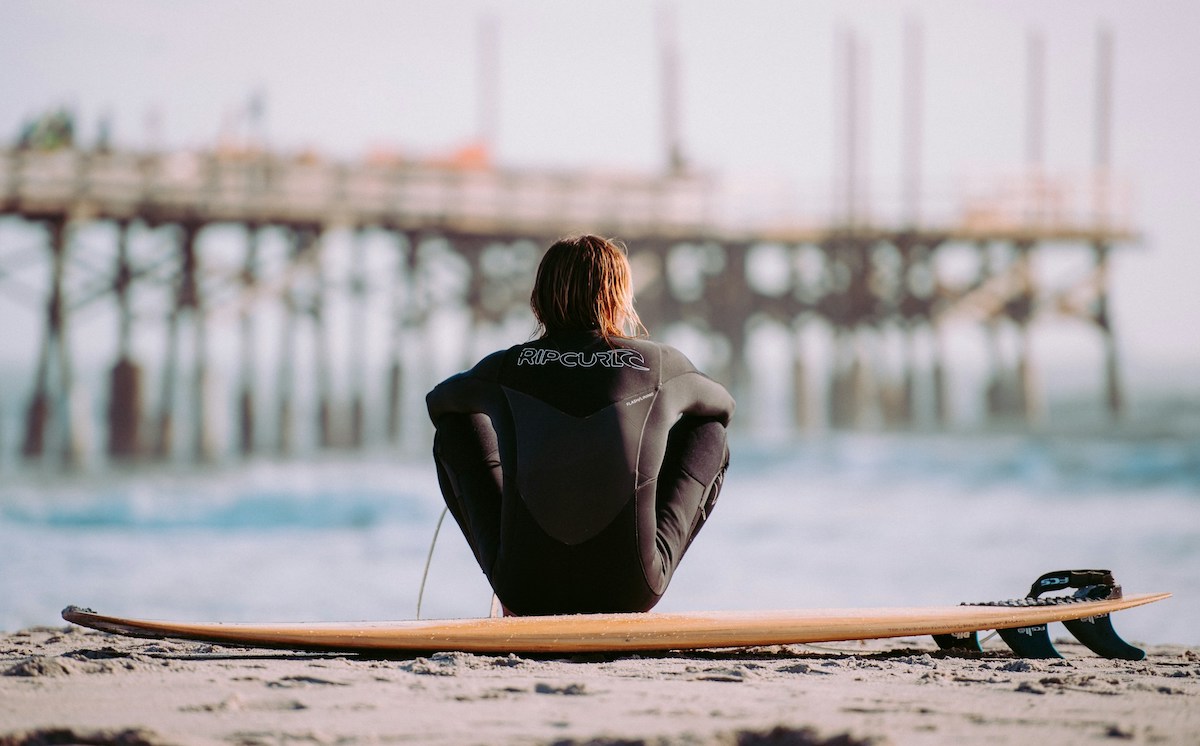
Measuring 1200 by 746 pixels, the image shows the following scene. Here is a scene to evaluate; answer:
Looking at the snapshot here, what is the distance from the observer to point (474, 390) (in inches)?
144

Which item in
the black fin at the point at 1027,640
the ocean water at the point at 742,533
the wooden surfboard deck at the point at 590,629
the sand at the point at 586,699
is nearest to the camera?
the sand at the point at 586,699

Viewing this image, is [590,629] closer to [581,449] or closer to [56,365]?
[581,449]

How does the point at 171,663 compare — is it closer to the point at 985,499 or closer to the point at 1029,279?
the point at 985,499

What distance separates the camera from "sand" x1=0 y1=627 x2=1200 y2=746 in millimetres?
2750

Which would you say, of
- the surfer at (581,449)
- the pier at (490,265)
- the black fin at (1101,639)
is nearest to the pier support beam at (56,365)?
the pier at (490,265)

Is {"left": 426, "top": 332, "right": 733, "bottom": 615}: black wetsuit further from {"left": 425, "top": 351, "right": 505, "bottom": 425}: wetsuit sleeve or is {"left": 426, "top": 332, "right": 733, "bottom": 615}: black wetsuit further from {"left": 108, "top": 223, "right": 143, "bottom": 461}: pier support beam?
{"left": 108, "top": 223, "right": 143, "bottom": 461}: pier support beam

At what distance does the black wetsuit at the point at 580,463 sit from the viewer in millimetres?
3562

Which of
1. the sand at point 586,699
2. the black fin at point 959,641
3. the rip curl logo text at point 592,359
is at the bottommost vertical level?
the sand at point 586,699

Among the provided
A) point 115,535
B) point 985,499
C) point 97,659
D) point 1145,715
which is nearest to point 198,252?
point 115,535

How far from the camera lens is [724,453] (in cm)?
379

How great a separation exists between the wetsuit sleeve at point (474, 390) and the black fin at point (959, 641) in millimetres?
1604

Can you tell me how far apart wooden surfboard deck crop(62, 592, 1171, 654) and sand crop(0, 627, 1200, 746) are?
1.9 inches

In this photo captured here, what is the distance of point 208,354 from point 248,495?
261 centimetres

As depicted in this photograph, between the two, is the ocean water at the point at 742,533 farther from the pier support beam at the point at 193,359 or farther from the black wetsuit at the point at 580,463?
the black wetsuit at the point at 580,463
